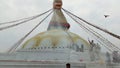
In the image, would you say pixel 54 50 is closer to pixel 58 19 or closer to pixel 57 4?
pixel 58 19

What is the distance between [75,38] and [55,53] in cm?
403

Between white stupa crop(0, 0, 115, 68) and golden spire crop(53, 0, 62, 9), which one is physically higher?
golden spire crop(53, 0, 62, 9)

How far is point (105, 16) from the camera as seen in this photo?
67.4ft

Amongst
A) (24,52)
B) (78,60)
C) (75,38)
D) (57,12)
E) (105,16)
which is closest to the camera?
(105,16)

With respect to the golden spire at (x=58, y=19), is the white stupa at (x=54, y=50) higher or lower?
lower

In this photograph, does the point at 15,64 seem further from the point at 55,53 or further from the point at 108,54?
the point at 108,54

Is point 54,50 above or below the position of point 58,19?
below

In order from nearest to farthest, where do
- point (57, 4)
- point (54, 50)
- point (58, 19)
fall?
point (54, 50)
point (57, 4)
point (58, 19)

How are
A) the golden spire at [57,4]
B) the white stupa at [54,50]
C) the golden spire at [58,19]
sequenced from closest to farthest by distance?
the white stupa at [54,50] < the golden spire at [58,19] < the golden spire at [57,4]

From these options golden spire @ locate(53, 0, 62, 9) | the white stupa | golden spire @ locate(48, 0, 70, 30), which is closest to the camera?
the white stupa

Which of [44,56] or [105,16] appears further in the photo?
[44,56]

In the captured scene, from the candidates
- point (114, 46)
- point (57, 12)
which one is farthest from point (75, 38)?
point (114, 46)

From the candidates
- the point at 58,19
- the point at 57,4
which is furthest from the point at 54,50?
the point at 57,4

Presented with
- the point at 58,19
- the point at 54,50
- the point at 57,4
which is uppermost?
the point at 57,4
